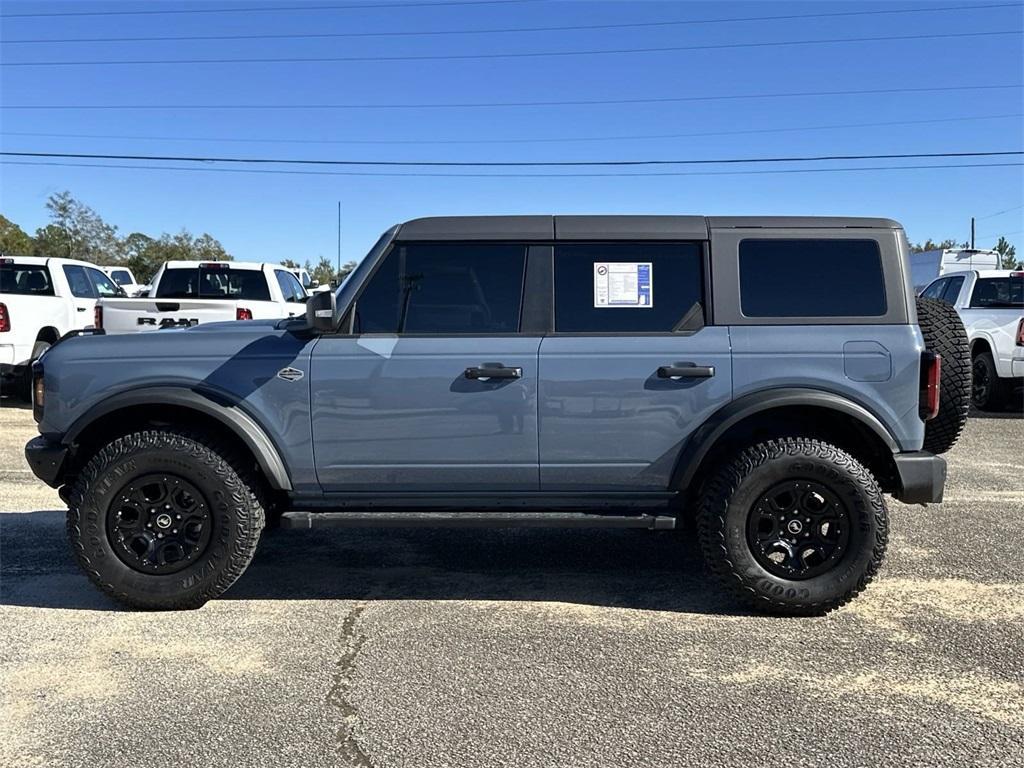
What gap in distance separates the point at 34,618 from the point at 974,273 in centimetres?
1144

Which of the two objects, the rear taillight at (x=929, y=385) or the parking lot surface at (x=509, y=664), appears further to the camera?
the rear taillight at (x=929, y=385)

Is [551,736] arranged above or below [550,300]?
below

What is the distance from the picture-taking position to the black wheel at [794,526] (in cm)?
407

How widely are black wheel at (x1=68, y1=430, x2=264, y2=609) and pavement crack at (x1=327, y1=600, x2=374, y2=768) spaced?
0.63 meters

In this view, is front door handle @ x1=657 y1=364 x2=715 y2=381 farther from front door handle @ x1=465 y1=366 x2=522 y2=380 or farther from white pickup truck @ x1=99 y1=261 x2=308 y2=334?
white pickup truck @ x1=99 y1=261 x2=308 y2=334

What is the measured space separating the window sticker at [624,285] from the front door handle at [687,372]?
Result: 35cm

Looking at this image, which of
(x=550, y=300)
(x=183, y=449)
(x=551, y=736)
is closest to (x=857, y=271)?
(x=550, y=300)

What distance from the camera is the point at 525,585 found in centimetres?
466

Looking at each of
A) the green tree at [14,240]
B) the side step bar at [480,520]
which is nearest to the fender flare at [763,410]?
the side step bar at [480,520]

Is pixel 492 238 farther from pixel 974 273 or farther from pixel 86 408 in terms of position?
pixel 974 273

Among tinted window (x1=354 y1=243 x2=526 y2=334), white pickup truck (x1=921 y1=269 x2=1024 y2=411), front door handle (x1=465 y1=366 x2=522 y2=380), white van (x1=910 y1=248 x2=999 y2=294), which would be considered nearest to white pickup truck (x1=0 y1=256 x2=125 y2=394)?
tinted window (x1=354 y1=243 x2=526 y2=334)

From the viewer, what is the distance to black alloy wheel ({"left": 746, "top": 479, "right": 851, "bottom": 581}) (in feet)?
13.5

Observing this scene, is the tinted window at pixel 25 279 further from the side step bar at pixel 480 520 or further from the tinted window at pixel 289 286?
the side step bar at pixel 480 520

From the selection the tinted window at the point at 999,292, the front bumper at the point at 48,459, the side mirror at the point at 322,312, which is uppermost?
the tinted window at the point at 999,292
